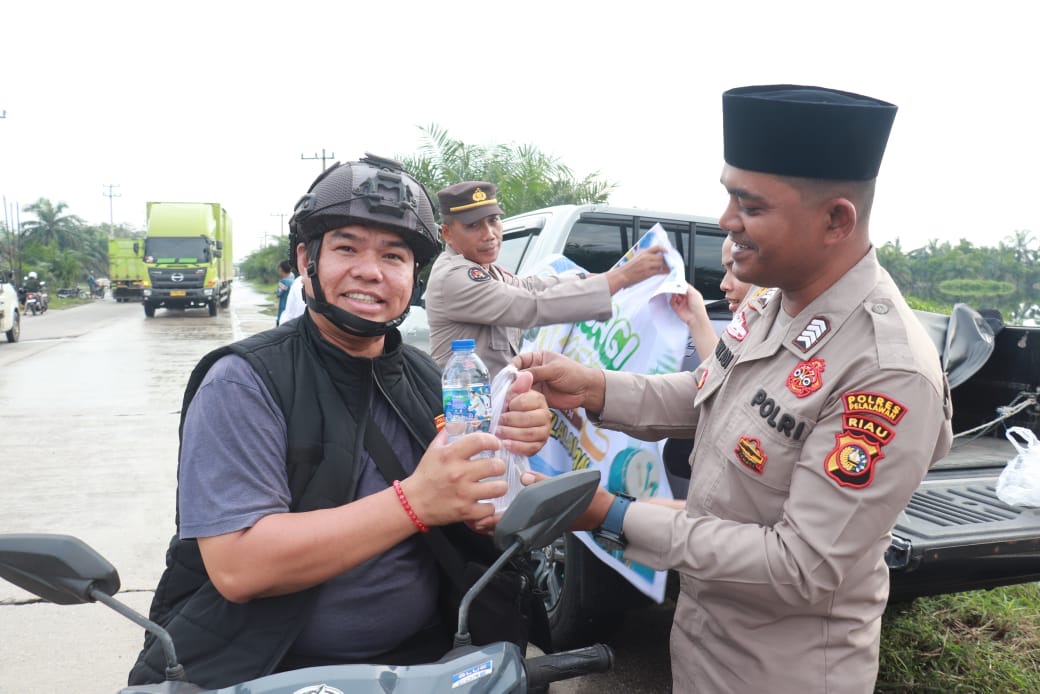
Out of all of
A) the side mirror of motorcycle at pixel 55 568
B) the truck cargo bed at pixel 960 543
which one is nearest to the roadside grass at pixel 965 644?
the truck cargo bed at pixel 960 543

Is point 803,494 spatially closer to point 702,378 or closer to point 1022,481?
point 702,378

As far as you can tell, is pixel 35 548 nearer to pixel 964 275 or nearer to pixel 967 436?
pixel 967 436

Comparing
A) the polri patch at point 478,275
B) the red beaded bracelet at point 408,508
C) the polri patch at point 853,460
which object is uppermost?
the polri patch at point 478,275

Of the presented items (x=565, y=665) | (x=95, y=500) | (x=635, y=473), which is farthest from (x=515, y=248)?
(x=565, y=665)

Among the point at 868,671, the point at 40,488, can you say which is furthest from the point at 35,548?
the point at 40,488

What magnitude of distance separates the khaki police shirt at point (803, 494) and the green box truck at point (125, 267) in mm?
37573

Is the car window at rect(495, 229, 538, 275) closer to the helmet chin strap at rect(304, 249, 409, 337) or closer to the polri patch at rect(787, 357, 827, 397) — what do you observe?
the helmet chin strap at rect(304, 249, 409, 337)

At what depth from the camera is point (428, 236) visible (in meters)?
1.88

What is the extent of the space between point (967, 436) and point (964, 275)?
16747mm

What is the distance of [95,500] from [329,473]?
190 inches

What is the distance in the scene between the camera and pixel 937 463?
268 cm

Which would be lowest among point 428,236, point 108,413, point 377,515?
point 108,413

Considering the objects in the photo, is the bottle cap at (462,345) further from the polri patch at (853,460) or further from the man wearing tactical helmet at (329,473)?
the polri patch at (853,460)

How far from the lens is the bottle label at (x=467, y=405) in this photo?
5.29 ft
